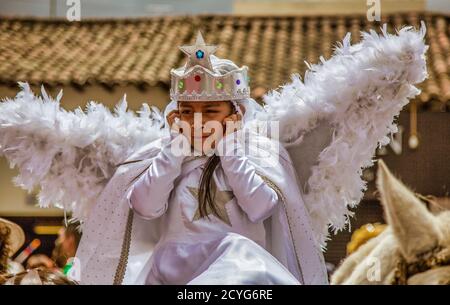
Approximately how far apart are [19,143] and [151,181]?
1.14ft

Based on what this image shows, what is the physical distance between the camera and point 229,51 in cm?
593

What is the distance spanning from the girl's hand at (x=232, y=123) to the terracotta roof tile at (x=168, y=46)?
9.57 ft

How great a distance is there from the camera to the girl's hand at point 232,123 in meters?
1.85

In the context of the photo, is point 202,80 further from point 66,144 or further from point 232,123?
point 66,144

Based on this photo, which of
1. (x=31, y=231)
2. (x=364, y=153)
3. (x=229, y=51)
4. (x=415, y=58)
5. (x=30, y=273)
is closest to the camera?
(x=30, y=273)

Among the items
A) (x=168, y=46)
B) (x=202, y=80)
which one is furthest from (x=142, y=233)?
(x=168, y=46)

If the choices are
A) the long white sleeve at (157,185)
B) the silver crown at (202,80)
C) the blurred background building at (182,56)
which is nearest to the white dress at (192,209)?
the long white sleeve at (157,185)

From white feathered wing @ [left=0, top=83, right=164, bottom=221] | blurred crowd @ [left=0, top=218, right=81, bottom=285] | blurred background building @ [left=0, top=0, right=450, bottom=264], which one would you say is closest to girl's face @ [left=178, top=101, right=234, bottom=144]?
white feathered wing @ [left=0, top=83, right=164, bottom=221]

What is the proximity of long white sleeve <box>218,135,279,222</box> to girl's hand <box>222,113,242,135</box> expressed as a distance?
0.05 meters

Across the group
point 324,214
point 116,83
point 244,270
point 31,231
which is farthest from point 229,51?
point 244,270

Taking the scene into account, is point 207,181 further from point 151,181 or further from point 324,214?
point 324,214

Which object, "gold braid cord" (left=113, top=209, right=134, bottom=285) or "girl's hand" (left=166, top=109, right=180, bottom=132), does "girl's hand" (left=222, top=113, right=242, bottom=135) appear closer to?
"girl's hand" (left=166, top=109, right=180, bottom=132)

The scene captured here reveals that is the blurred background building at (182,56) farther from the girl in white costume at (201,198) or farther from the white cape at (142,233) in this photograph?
the girl in white costume at (201,198)
